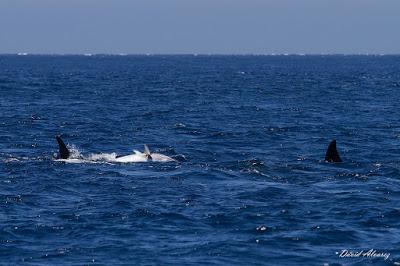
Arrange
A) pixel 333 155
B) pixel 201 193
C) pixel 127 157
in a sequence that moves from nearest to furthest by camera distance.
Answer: pixel 201 193 → pixel 333 155 → pixel 127 157

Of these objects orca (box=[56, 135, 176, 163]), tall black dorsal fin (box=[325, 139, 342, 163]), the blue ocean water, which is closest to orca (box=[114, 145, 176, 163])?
orca (box=[56, 135, 176, 163])

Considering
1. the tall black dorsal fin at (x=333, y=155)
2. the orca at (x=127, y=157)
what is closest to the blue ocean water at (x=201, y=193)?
the tall black dorsal fin at (x=333, y=155)

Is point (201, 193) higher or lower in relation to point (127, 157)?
higher

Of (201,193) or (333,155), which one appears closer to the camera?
(201,193)

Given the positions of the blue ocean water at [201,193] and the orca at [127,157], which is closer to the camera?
the blue ocean water at [201,193]

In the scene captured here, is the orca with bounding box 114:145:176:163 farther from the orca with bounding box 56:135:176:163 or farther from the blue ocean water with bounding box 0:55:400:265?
the blue ocean water with bounding box 0:55:400:265

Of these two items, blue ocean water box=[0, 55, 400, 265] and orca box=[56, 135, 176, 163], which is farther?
orca box=[56, 135, 176, 163]

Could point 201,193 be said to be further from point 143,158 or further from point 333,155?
Answer: point 333,155

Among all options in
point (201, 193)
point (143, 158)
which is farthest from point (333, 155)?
point (201, 193)

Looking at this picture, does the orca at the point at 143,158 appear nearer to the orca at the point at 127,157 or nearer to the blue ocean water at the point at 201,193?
the orca at the point at 127,157

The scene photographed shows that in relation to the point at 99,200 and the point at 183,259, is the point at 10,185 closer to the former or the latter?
the point at 99,200

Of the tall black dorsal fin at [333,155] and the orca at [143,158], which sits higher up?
the tall black dorsal fin at [333,155]

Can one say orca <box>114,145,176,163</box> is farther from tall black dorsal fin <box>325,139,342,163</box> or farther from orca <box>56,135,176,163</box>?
tall black dorsal fin <box>325,139,342,163</box>

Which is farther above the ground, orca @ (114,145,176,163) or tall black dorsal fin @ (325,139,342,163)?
tall black dorsal fin @ (325,139,342,163)
